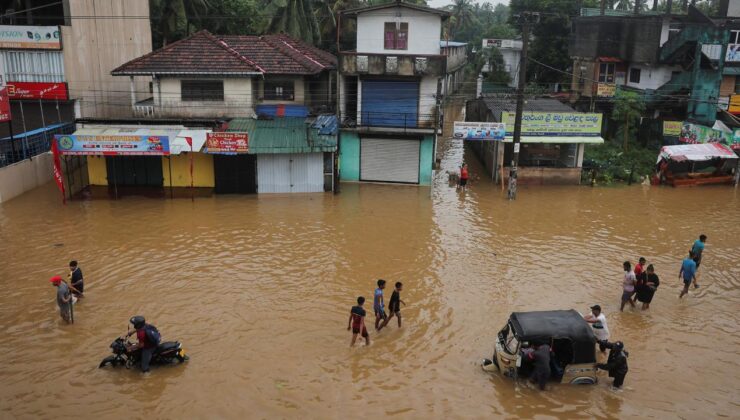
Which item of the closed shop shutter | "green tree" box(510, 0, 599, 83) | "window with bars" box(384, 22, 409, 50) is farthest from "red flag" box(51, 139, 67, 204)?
"green tree" box(510, 0, 599, 83)

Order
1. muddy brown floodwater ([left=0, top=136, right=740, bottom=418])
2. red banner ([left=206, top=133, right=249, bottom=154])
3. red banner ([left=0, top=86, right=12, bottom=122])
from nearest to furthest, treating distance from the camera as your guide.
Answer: muddy brown floodwater ([left=0, top=136, right=740, bottom=418])
red banner ([left=0, top=86, right=12, bottom=122])
red banner ([left=206, top=133, right=249, bottom=154])

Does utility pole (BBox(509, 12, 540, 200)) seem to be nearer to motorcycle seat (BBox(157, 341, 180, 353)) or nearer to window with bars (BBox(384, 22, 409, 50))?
window with bars (BBox(384, 22, 409, 50))

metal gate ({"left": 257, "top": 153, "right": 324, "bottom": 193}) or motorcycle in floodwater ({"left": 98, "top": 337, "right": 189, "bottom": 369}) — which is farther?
metal gate ({"left": 257, "top": 153, "right": 324, "bottom": 193})

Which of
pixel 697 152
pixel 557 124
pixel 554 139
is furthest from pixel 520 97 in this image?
pixel 697 152

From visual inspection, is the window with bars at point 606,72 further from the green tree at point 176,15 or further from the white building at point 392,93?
the green tree at point 176,15

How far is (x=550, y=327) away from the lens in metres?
12.4

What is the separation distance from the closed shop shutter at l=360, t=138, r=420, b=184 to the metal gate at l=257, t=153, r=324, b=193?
126 inches

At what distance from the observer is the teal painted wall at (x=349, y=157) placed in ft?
96.9

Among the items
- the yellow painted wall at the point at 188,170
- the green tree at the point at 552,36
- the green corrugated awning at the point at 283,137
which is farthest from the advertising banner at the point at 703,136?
the yellow painted wall at the point at 188,170

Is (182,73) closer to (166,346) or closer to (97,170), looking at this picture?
(97,170)

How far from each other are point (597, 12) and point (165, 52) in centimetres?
3278

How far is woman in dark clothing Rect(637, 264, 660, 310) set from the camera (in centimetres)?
1565

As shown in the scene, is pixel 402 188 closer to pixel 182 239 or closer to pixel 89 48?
pixel 182 239

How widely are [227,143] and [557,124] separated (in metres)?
16.2
